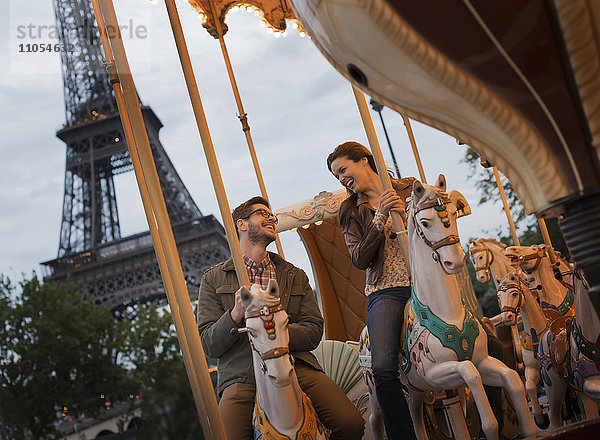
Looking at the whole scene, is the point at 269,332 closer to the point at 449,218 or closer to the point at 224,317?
the point at 224,317

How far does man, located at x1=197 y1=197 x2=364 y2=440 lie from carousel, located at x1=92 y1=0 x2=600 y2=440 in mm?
204

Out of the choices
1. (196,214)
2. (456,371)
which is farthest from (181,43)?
(196,214)

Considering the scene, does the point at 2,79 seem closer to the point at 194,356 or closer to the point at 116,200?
the point at 116,200

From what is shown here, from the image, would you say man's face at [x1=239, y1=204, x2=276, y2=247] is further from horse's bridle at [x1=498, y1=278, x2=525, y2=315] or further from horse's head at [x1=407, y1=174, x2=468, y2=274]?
horse's bridle at [x1=498, y1=278, x2=525, y2=315]

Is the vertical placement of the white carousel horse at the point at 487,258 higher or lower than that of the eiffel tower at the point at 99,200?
lower

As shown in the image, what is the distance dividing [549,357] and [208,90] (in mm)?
34682

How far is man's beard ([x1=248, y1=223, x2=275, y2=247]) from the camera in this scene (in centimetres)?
274

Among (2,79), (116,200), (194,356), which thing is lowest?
(194,356)

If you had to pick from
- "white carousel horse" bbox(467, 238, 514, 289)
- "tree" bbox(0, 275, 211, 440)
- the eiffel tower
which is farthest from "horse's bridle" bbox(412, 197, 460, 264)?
the eiffel tower

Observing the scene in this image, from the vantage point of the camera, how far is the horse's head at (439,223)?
216cm

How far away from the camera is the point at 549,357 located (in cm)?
281

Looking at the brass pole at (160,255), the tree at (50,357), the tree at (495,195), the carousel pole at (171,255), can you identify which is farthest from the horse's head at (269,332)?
the tree at (50,357)

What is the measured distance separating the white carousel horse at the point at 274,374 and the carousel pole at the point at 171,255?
0.59 ft

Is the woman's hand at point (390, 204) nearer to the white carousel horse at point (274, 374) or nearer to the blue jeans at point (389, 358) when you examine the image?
the blue jeans at point (389, 358)
